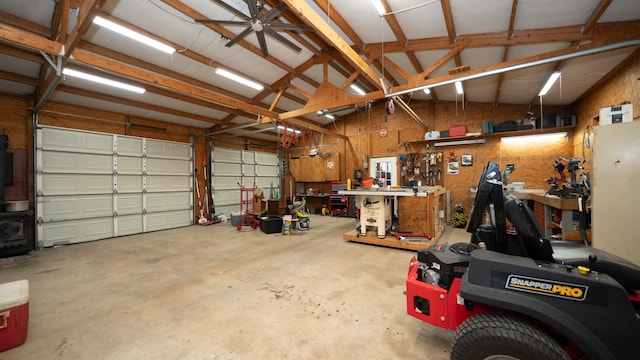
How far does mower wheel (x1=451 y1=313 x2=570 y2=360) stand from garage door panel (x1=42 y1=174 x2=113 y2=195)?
318 inches

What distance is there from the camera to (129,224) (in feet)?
21.9

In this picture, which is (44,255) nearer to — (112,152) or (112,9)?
(112,152)

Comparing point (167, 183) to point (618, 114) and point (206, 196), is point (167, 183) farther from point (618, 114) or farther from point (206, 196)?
point (618, 114)

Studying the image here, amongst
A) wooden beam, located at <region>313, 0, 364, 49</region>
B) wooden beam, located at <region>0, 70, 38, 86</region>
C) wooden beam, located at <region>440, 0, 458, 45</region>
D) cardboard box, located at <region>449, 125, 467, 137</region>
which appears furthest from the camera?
cardboard box, located at <region>449, 125, 467, 137</region>

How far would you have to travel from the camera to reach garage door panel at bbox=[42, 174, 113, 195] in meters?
5.50

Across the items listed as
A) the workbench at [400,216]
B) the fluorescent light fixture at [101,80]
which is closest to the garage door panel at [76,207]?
the fluorescent light fixture at [101,80]

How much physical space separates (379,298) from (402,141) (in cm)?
696

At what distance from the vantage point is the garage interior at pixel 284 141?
98.2 inches

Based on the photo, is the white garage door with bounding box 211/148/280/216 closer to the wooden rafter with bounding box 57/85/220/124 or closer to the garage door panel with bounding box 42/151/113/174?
the wooden rafter with bounding box 57/85/220/124

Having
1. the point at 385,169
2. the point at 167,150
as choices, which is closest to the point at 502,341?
the point at 385,169

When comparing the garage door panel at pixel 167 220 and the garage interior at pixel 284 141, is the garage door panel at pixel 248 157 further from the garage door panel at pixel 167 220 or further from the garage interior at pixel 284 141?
the garage door panel at pixel 167 220

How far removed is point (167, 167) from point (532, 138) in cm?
1086

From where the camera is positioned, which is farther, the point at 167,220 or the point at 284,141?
the point at 284,141

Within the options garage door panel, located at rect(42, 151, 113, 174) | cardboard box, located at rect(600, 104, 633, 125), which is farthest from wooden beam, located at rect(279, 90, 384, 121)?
garage door panel, located at rect(42, 151, 113, 174)
